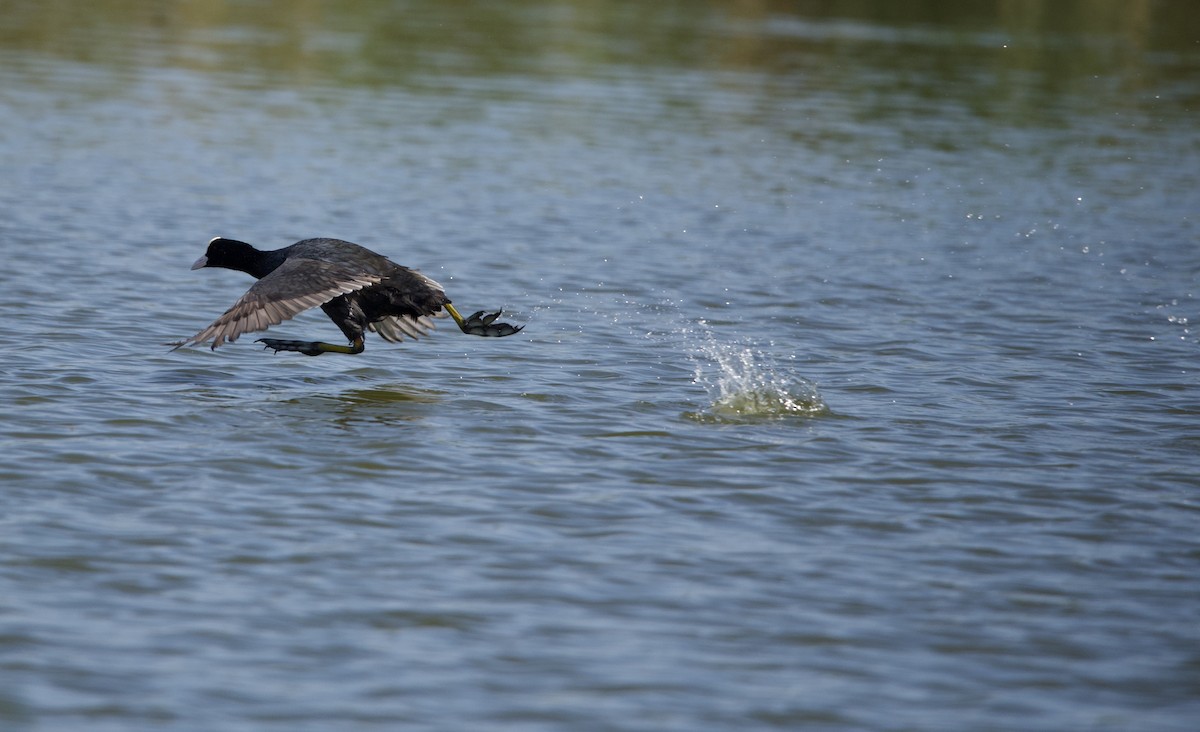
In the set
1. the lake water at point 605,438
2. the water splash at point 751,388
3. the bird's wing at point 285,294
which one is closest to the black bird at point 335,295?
the bird's wing at point 285,294

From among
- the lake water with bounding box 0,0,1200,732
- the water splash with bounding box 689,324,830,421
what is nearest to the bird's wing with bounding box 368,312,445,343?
the lake water with bounding box 0,0,1200,732

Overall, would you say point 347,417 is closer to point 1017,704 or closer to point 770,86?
point 1017,704

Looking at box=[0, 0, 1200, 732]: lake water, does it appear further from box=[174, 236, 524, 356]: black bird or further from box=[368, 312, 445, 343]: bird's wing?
box=[174, 236, 524, 356]: black bird

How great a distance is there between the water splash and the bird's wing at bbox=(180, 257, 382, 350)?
7.63 feet

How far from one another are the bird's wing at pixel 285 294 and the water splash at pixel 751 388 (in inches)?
91.6

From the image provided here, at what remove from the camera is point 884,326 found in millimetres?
12773

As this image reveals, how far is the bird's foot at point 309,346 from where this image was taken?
1042cm

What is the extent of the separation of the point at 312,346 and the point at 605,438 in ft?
7.88

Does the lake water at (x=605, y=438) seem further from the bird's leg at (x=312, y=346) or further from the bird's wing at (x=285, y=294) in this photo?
the bird's wing at (x=285, y=294)

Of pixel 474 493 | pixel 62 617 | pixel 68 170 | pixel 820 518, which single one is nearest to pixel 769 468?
pixel 820 518

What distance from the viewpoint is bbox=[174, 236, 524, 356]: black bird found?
9.47 meters

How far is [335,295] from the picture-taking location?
31.9 feet

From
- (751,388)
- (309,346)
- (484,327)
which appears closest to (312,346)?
(309,346)

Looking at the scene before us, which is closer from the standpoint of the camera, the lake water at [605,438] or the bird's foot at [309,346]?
the lake water at [605,438]
